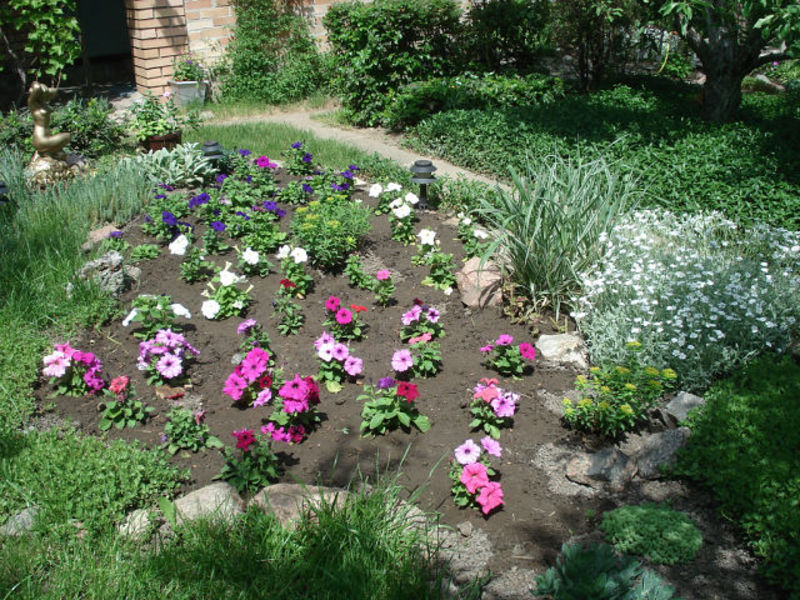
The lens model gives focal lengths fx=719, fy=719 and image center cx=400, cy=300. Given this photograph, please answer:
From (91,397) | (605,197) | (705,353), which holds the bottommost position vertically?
(91,397)

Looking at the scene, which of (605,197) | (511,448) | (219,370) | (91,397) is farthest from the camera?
(605,197)

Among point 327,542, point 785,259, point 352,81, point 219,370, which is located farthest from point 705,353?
point 352,81

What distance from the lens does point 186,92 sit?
33.6ft

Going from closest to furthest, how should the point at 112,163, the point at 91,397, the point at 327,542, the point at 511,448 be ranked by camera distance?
the point at 327,542 → the point at 511,448 → the point at 91,397 → the point at 112,163

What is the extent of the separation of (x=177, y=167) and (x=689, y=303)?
4.37 metres

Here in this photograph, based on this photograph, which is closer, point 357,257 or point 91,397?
point 91,397

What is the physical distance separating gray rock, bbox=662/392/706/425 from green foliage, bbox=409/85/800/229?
2.21 metres

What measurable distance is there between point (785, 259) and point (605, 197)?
1.18 m

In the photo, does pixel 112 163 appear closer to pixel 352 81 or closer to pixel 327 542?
pixel 352 81

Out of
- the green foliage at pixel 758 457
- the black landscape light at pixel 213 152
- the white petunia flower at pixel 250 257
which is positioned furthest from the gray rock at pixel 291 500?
the black landscape light at pixel 213 152

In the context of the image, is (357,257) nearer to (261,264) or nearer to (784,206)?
(261,264)

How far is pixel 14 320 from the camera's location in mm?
4180

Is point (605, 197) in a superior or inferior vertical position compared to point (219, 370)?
superior

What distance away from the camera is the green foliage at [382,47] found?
9.45m
